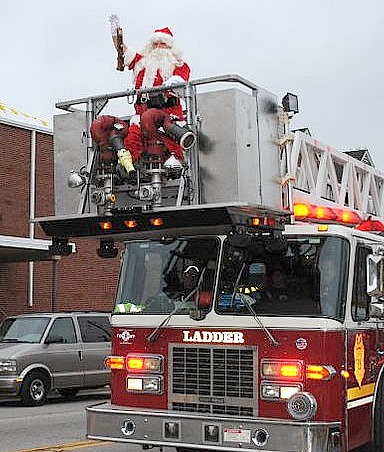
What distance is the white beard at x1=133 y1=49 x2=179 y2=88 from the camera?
26.6ft

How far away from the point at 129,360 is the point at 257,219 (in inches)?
77.1

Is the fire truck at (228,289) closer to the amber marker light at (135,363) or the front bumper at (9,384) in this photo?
the amber marker light at (135,363)

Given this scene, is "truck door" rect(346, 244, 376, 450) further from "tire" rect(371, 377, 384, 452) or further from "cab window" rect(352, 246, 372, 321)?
"tire" rect(371, 377, 384, 452)

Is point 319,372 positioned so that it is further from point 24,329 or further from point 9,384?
point 24,329

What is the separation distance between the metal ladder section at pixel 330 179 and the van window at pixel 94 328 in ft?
25.5

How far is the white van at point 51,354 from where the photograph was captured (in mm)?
15516

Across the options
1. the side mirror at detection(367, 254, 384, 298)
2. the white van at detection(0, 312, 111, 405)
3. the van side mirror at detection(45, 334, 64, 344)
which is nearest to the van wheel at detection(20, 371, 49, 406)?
the white van at detection(0, 312, 111, 405)

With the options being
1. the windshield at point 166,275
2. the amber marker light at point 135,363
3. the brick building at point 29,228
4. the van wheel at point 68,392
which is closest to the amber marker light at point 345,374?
the windshield at point 166,275

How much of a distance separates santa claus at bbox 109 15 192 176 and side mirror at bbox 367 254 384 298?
195 centimetres

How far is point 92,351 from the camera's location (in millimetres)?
16953

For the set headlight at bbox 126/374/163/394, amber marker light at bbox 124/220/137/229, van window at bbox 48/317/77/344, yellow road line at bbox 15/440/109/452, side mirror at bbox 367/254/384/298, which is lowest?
yellow road line at bbox 15/440/109/452

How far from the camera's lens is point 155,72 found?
8.12 metres

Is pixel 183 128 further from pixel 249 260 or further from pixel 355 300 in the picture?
pixel 355 300

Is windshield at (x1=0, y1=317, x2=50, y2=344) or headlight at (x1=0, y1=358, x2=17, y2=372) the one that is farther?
windshield at (x1=0, y1=317, x2=50, y2=344)
